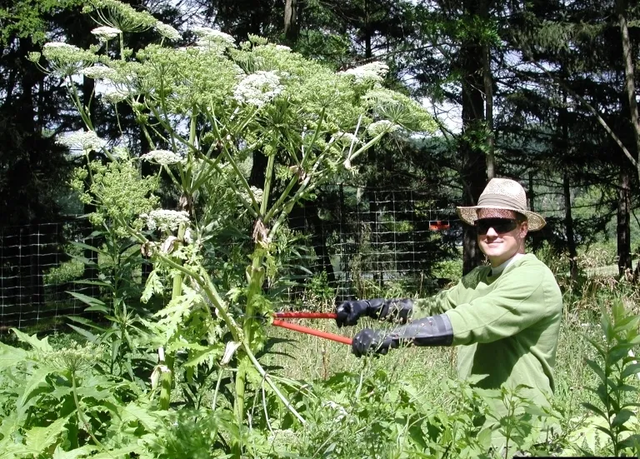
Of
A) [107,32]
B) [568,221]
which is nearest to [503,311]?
[107,32]

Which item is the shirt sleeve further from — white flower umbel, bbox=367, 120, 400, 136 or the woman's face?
white flower umbel, bbox=367, 120, 400, 136

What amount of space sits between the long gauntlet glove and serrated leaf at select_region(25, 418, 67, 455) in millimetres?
1088

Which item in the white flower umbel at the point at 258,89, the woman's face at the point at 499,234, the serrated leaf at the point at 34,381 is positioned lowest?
the serrated leaf at the point at 34,381

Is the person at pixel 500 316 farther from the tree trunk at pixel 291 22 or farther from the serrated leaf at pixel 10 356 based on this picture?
the tree trunk at pixel 291 22

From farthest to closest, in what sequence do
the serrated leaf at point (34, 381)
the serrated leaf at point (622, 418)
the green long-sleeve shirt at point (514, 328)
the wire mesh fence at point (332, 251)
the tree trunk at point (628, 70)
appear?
the tree trunk at point (628, 70), the wire mesh fence at point (332, 251), the green long-sleeve shirt at point (514, 328), the serrated leaf at point (34, 381), the serrated leaf at point (622, 418)

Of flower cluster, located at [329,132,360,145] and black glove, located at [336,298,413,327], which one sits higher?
flower cluster, located at [329,132,360,145]

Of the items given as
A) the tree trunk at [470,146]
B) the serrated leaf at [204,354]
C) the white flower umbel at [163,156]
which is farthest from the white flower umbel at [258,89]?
the tree trunk at [470,146]

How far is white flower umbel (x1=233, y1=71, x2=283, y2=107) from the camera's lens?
106 inches

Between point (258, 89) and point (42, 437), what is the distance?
143cm

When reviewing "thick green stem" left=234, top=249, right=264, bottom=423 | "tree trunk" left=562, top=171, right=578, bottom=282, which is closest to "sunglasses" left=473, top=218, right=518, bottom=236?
"thick green stem" left=234, top=249, right=264, bottom=423

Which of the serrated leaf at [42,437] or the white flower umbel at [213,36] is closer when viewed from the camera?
the serrated leaf at [42,437]

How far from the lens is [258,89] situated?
272 cm

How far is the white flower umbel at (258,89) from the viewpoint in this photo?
269 centimetres

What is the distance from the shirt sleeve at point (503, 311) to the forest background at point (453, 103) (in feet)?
29.9
